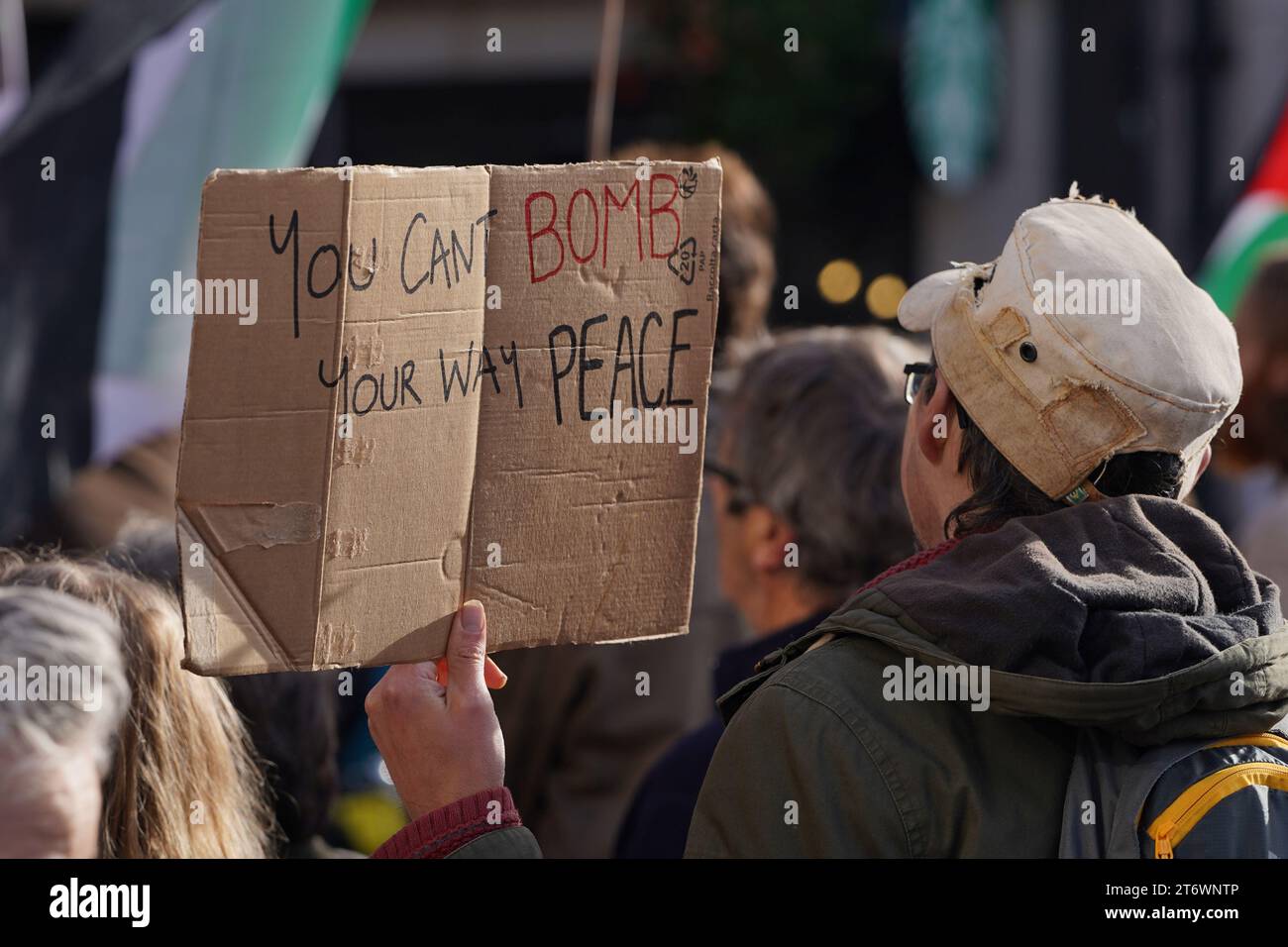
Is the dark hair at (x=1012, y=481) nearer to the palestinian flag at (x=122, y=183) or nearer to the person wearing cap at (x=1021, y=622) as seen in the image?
the person wearing cap at (x=1021, y=622)

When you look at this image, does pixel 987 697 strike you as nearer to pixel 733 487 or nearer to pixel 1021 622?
pixel 1021 622

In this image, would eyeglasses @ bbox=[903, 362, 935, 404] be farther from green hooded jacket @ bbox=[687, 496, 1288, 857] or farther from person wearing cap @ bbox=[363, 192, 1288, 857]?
green hooded jacket @ bbox=[687, 496, 1288, 857]

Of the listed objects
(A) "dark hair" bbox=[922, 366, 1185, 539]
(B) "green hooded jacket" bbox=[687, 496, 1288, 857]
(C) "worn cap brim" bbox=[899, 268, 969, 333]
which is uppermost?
Answer: (C) "worn cap brim" bbox=[899, 268, 969, 333]

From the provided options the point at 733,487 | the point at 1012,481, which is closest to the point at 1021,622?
the point at 1012,481

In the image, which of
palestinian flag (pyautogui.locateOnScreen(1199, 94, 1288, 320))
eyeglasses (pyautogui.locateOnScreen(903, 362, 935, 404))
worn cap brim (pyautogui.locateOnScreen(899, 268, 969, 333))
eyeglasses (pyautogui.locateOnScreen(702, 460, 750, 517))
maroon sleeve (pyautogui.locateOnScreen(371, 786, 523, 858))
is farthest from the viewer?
palestinian flag (pyautogui.locateOnScreen(1199, 94, 1288, 320))

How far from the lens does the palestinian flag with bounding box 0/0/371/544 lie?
3537 mm

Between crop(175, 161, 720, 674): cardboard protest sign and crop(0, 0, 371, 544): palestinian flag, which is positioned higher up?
crop(0, 0, 371, 544): palestinian flag

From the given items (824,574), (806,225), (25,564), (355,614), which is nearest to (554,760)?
(824,574)

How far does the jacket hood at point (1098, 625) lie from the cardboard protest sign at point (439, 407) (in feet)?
1.05

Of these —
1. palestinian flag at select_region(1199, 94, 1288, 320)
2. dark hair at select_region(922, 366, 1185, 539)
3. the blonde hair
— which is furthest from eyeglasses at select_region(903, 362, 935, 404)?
palestinian flag at select_region(1199, 94, 1288, 320)

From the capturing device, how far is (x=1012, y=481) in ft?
5.58

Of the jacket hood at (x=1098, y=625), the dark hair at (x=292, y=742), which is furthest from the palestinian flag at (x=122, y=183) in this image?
the jacket hood at (x=1098, y=625)

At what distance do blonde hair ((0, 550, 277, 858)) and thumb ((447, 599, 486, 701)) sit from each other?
46 centimetres

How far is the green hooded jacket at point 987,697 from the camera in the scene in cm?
148
